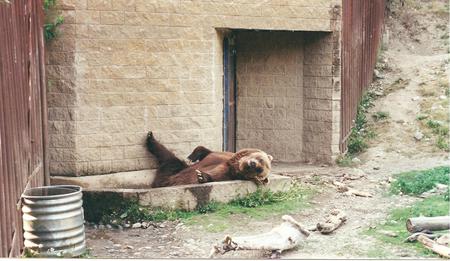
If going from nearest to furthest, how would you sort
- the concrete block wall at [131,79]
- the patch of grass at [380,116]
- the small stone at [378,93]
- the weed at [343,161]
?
the concrete block wall at [131,79] → the weed at [343,161] → the patch of grass at [380,116] → the small stone at [378,93]

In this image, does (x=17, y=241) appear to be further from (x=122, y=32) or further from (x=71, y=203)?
(x=122, y=32)

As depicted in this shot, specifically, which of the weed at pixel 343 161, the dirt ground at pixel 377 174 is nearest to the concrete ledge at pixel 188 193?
the dirt ground at pixel 377 174

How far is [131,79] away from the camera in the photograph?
8750mm

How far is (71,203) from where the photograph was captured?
18.5 feet

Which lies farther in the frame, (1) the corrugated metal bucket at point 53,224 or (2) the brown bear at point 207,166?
(2) the brown bear at point 207,166

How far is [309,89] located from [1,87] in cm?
720

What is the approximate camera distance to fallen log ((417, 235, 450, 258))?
5688mm

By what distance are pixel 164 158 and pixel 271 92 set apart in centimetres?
315

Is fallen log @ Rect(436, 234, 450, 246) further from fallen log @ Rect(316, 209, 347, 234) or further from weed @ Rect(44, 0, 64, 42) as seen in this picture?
weed @ Rect(44, 0, 64, 42)

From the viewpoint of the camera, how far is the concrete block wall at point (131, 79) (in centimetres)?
840

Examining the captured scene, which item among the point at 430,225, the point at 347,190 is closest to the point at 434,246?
the point at 430,225

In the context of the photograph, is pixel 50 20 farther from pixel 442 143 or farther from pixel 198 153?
pixel 442 143

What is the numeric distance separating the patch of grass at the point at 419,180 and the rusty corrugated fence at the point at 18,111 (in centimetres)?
485

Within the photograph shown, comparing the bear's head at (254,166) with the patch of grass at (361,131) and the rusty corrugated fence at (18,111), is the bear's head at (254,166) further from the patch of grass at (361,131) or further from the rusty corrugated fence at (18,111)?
the patch of grass at (361,131)
